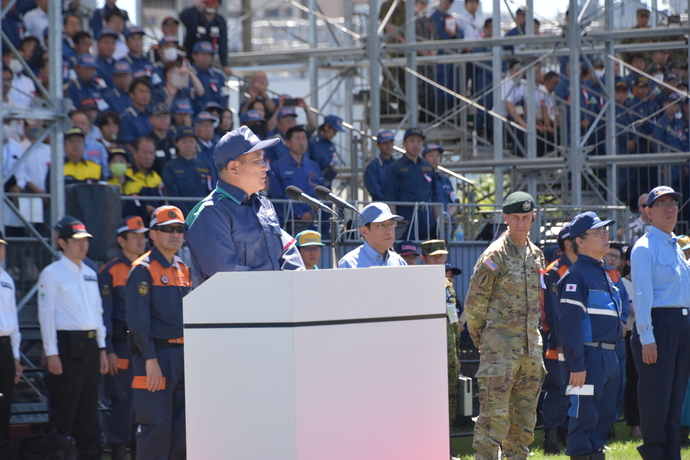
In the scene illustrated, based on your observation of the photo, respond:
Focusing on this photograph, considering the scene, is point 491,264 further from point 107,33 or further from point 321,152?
point 107,33

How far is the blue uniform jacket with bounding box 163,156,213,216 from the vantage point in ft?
34.6

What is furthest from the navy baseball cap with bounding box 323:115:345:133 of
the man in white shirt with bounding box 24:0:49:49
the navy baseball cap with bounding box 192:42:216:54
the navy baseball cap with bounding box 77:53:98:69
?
the man in white shirt with bounding box 24:0:49:49

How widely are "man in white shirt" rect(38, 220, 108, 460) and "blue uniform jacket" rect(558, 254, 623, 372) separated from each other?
3.58 metres

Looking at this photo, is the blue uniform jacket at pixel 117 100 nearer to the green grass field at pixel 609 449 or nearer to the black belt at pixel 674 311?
the green grass field at pixel 609 449

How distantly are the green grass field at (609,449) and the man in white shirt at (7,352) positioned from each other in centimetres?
341

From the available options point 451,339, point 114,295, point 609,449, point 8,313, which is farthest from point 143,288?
point 609,449

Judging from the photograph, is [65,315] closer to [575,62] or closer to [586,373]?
[586,373]

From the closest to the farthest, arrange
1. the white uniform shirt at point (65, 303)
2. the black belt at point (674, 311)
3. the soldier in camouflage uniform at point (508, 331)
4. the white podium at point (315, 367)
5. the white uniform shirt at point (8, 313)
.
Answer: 1. the white podium at point (315, 367)
2. the soldier in camouflage uniform at point (508, 331)
3. the black belt at point (674, 311)
4. the white uniform shirt at point (8, 313)
5. the white uniform shirt at point (65, 303)

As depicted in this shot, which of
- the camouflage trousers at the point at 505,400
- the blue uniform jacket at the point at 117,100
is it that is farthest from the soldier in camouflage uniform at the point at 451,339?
the blue uniform jacket at the point at 117,100

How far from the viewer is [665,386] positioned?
6.64 m

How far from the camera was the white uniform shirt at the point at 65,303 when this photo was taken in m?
7.65

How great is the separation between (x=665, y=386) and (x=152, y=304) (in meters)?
3.39

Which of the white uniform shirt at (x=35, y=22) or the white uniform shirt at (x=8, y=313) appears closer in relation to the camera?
the white uniform shirt at (x=8, y=313)

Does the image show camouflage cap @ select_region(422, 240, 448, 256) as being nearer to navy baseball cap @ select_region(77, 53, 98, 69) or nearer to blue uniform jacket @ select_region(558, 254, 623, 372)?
blue uniform jacket @ select_region(558, 254, 623, 372)
